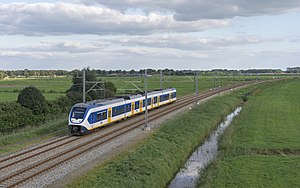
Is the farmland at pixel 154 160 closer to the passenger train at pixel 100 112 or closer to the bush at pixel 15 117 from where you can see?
the passenger train at pixel 100 112

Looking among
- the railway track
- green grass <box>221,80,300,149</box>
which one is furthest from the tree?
green grass <box>221,80,300,149</box>

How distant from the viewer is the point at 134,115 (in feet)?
158

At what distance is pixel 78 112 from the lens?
109 ft

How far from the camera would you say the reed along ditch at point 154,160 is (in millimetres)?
19938

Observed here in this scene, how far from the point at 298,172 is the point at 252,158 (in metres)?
4.47

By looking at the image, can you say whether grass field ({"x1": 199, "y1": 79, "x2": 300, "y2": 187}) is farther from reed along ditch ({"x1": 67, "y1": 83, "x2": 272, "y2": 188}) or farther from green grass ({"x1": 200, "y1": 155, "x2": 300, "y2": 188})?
reed along ditch ({"x1": 67, "y1": 83, "x2": 272, "y2": 188})

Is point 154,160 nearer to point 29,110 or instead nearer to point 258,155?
point 258,155

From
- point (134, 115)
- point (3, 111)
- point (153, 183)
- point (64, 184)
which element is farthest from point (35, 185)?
point (3, 111)

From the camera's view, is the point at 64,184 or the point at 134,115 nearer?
the point at 64,184

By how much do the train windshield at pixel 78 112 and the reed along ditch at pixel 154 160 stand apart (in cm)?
622

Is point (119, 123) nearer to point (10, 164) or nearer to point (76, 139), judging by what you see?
point (76, 139)

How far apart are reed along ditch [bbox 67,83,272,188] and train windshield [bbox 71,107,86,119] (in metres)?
6.22

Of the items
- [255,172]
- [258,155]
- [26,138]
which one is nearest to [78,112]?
[26,138]

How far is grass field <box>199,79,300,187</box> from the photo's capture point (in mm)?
20641
